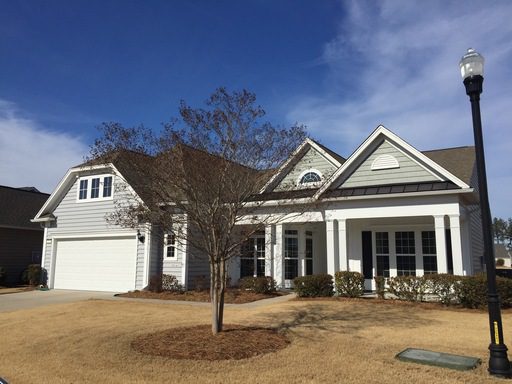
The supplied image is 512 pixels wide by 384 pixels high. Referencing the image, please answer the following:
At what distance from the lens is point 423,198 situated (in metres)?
15.1

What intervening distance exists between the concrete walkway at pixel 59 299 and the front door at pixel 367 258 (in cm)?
307

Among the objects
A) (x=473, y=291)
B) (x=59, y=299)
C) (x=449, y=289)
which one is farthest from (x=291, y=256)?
(x=59, y=299)

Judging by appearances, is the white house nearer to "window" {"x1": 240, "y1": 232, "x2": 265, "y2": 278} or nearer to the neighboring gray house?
"window" {"x1": 240, "y1": 232, "x2": 265, "y2": 278}

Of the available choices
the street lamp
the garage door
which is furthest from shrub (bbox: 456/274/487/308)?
the garage door

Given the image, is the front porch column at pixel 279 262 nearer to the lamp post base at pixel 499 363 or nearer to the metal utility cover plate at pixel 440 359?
the metal utility cover plate at pixel 440 359

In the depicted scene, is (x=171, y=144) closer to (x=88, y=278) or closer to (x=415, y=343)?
(x=415, y=343)


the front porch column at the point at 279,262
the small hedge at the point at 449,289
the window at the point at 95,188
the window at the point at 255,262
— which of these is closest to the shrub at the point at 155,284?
the window at the point at 255,262

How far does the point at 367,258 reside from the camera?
17.7 meters

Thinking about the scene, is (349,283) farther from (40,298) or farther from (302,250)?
(40,298)

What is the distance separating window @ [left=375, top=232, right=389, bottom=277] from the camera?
1746cm

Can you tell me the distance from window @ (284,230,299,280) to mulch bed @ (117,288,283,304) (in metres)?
1.74

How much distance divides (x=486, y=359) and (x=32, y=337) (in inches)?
355

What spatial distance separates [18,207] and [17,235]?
1973 millimetres

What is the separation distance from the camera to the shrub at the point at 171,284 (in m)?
18.2
